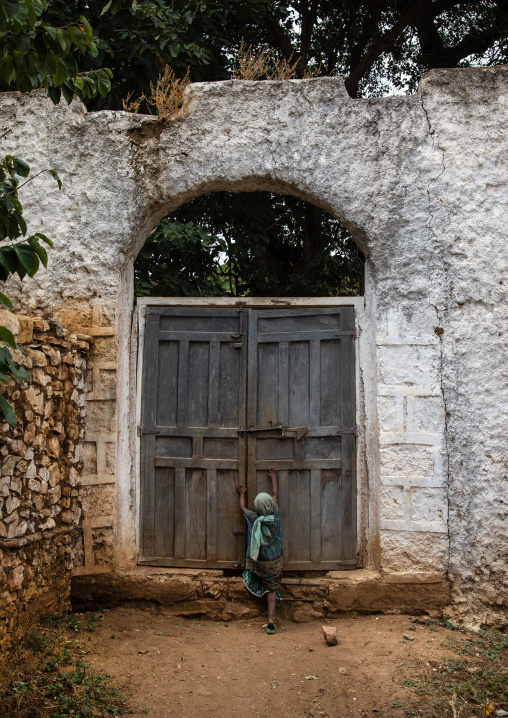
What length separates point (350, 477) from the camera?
181 inches

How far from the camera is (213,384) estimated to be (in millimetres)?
4746

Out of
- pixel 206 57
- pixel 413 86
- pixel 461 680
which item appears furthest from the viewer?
pixel 413 86

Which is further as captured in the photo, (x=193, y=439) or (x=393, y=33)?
(x=393, y=33)

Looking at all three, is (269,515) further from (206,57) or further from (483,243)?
(206,57)

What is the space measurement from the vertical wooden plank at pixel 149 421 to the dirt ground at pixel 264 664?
22.8 inches

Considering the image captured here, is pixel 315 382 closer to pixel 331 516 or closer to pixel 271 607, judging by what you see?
pixel 331 516

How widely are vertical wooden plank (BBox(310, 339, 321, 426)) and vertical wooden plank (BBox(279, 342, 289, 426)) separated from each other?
7.0 inches

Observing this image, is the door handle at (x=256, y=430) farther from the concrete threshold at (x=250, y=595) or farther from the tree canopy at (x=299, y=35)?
the tree canopy at (x=299, y=35)

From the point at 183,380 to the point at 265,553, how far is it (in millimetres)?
1370

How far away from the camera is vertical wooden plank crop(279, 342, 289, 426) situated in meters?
4.69

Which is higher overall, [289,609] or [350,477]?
[350,477]

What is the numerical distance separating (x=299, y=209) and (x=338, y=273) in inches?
34.8

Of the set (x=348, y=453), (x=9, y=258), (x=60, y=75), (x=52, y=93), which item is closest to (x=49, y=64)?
(x=60, y=75)

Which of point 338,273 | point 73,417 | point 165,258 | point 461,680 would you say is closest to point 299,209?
point 338,273
